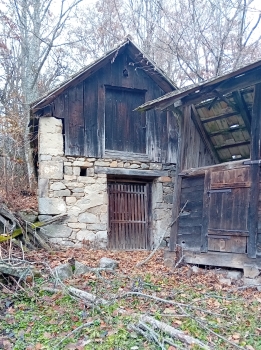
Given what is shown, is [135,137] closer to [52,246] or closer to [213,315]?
[52,246]

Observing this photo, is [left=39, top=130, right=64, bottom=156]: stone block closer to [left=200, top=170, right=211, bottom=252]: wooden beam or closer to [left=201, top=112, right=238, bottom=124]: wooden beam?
[left=201, top=112, right=238, bottom=124]: wooden beam

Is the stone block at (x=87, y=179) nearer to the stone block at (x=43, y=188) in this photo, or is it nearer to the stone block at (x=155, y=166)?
the stone block at (x=43, y=188)

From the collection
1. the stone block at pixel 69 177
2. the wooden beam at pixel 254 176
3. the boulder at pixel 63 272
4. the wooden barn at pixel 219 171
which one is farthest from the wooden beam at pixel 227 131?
the boulder at pixel 63 272

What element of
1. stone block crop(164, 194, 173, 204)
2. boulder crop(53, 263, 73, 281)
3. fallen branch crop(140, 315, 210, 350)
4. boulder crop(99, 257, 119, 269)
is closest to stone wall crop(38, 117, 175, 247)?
stone block crop(164, 194, 173, 204)

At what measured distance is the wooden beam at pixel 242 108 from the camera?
6.45 metres

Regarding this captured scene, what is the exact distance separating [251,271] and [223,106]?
320 centimetres

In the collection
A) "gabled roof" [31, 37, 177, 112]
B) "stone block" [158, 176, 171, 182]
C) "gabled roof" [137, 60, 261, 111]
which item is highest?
"gabled roof" [31, 37, 177, 112]

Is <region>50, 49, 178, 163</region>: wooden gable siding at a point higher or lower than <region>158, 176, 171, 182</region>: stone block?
higher

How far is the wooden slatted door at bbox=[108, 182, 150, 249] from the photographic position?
9.34m

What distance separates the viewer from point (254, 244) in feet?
17.9

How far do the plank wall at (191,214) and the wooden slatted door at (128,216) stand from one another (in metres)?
2.83

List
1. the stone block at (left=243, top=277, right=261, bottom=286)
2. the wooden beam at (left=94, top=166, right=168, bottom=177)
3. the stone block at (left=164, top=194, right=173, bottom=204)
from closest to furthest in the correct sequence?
the stone block at (left=243, top=277, right=261, bottom=286) → the wooden beam at (left=94, top=166, right=168, bottom=177) → the stone block at (left=164, top=194, right=173, bottom=204)

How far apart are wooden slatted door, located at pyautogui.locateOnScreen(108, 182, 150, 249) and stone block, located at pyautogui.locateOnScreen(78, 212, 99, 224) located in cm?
64

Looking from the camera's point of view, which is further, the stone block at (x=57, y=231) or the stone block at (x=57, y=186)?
the stone block at (x=57, y=186)
